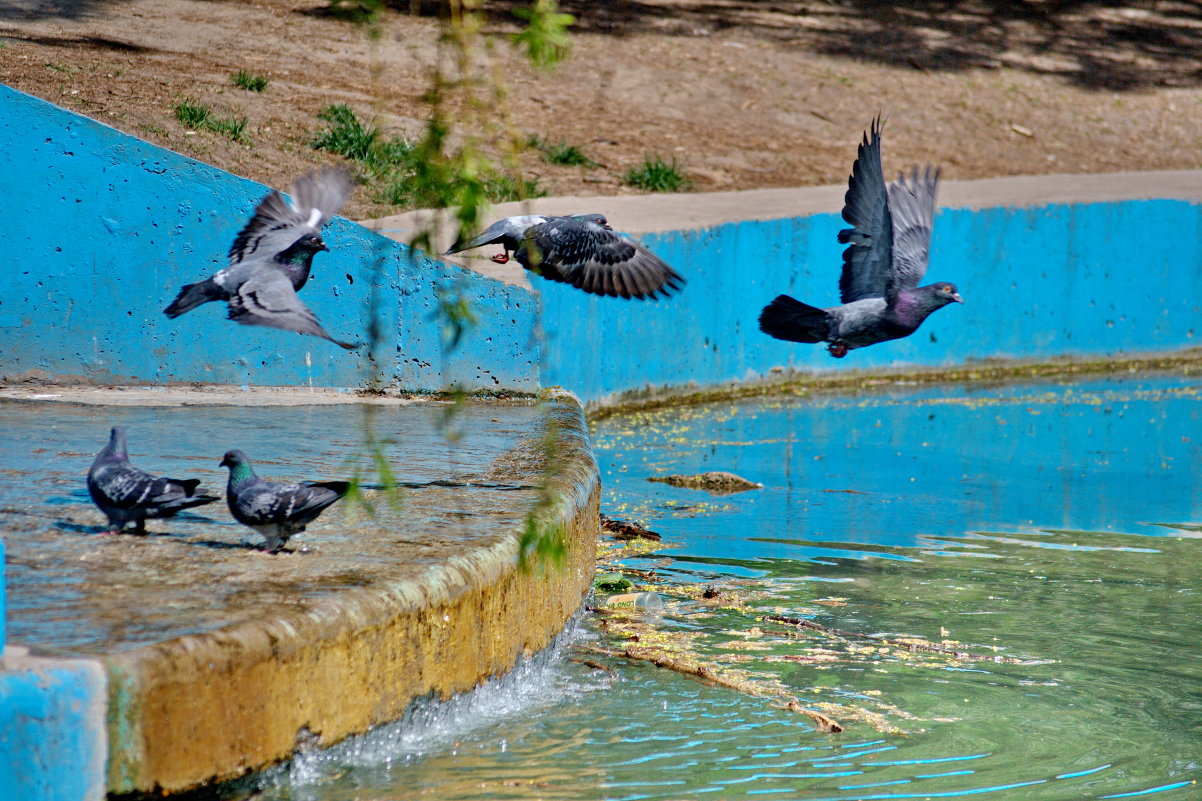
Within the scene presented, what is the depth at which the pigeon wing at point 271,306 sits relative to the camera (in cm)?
436

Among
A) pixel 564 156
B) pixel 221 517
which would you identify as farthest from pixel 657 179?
pixel 221 517

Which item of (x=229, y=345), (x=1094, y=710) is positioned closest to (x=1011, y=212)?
(x=229, y=345)

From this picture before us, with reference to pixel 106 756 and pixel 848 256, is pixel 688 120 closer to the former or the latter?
pixel 848 256

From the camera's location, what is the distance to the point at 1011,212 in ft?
36.6

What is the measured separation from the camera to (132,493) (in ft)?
12.6

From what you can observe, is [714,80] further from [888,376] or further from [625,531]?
[625,531]

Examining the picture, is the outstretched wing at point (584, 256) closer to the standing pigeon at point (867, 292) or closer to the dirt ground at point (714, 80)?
the standing pigeon at point (867, 292)

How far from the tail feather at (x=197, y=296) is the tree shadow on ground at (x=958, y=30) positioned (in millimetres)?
11156

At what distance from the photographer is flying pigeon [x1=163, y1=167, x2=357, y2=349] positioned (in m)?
4.45

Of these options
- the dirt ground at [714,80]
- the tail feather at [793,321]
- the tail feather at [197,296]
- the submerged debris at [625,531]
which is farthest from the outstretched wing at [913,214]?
the dirt ground at [714,80]

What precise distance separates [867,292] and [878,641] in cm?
155

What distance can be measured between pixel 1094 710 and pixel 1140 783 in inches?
22.2

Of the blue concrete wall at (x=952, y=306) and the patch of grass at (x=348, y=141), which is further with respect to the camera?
the patch of grass at (x=348, y=141)

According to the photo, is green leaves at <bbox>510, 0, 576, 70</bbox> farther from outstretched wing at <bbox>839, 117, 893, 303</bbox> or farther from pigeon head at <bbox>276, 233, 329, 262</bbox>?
outstretched wing at <bbox>839, 117, 893, 303</bbox>
